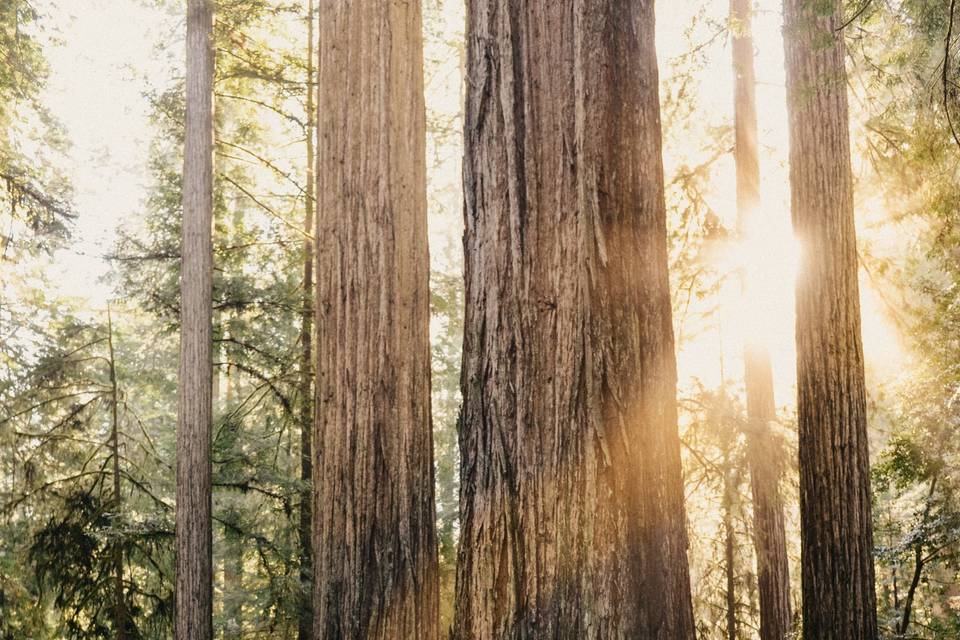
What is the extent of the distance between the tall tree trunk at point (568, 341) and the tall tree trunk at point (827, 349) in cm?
345

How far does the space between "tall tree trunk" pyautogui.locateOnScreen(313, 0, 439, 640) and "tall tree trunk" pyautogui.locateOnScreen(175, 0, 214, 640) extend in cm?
520

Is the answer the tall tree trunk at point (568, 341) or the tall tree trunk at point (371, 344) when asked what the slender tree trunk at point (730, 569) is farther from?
the tall tree trunk at point (568, 341)

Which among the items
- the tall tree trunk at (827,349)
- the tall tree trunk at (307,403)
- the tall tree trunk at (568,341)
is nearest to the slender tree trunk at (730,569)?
the tall tree trunk at (827,349)

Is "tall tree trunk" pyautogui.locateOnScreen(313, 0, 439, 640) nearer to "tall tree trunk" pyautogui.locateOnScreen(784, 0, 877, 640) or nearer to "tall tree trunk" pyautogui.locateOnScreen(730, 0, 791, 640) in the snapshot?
"tall tree trunk" pyautogui.locateOnScreen(784, 0, 877, 640)

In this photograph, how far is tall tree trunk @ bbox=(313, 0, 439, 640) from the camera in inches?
135

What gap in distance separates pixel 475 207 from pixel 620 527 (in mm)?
1052

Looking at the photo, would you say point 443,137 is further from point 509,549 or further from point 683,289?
point 509,549

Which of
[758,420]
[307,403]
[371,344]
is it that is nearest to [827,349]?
[758,420]

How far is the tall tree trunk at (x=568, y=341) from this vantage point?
200cm

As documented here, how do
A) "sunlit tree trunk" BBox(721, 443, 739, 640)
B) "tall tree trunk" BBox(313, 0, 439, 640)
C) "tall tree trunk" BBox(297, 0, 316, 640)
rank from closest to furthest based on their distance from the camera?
"tall tree trunk" BBox(313, 0, 439, 640) → "tall tree trunk" BBox(297, 0, 316, 640) → "sunlit tree trunk" BBox(721, 443, 739, 640)

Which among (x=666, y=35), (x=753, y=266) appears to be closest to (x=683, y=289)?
(x=753, y=266)

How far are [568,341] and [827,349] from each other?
411 cm

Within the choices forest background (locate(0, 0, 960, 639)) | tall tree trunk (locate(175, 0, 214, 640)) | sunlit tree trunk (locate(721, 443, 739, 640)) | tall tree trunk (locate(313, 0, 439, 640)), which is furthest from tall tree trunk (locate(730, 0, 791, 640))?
tall tree trunk (locate(175, 0, 214, 640))

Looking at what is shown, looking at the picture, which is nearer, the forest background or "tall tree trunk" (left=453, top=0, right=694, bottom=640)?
"tall tree trunk" (left=453, top=0, right=694, bottom=640)
